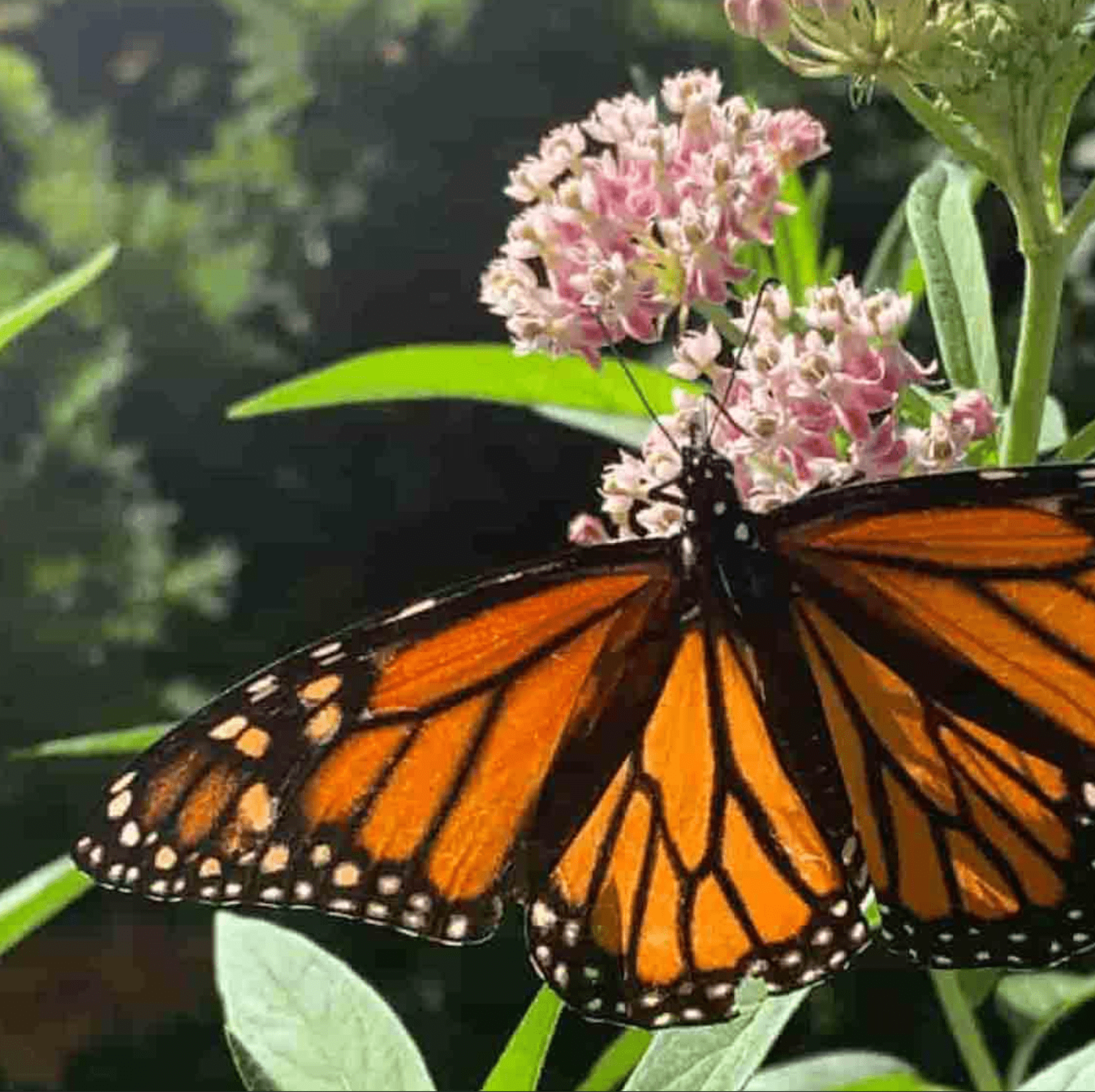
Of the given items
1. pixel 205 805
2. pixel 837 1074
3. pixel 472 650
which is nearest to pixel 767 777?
pixel 472 650

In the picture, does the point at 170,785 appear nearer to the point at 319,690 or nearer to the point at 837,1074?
the point at 319,690

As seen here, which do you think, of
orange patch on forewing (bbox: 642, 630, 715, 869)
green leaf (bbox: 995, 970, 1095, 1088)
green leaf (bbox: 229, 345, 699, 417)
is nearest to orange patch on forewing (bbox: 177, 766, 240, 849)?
orange patch on forewing (bbox: 642, 630, 715, 869)

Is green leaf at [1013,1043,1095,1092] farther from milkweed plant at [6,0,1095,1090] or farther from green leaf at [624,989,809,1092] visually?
green leaf at [624,989,809,1092]

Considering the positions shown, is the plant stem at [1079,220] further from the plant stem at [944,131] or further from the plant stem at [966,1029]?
the plant stem at [966,1029]

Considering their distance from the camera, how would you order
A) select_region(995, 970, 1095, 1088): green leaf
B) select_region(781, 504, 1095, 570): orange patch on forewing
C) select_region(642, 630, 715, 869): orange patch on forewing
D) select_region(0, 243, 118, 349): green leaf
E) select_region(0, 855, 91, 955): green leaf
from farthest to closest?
select_region(995, 970, 1095, 1088): green leaf
select_region(0, 855, 91, 955): green leaf
select_region(0, 243, 118, 349): green leaf
select_region(642, 630, 715, 869): orange patch on forewing
select_region(781, 504, 1095, 570): orange patch on forewing

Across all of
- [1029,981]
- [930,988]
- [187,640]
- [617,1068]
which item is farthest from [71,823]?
[617,1068]

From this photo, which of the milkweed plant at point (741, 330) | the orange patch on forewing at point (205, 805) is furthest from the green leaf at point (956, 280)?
the orange patch on forewing at point (205, 805)
